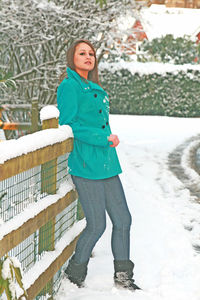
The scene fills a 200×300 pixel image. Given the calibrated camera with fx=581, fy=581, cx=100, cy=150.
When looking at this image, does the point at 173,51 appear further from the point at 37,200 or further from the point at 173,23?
the point at 37,200

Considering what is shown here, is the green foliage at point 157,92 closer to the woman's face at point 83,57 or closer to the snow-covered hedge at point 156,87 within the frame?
the snow-covered hedge at point 156,87

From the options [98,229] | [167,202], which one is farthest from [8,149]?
[167,202]

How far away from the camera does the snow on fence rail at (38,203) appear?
2.97m

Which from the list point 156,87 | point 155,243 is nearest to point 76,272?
point 155,243

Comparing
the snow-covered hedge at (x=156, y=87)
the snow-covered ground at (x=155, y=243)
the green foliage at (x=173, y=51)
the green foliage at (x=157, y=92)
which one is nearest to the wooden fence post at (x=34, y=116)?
the snow-covered ground at (x=155, y=243)

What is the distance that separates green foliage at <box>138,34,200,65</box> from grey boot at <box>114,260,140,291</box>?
21.8 m

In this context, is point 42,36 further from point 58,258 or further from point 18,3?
point 58,258

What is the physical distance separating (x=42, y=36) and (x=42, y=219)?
8.84 meters

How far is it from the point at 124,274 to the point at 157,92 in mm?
20377

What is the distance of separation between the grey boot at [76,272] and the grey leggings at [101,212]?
40 mm

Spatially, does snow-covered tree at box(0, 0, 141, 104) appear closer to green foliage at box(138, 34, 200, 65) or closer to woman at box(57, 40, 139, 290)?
woman at box(57, 40, 139, 290)

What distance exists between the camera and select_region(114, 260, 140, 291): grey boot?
4.32 meters

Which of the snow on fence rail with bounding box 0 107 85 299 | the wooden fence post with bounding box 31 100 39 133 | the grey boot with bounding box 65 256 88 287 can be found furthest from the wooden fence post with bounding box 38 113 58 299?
the wooden fence post with bounding box 31 100 39 133

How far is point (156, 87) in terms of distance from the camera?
2427 cm
